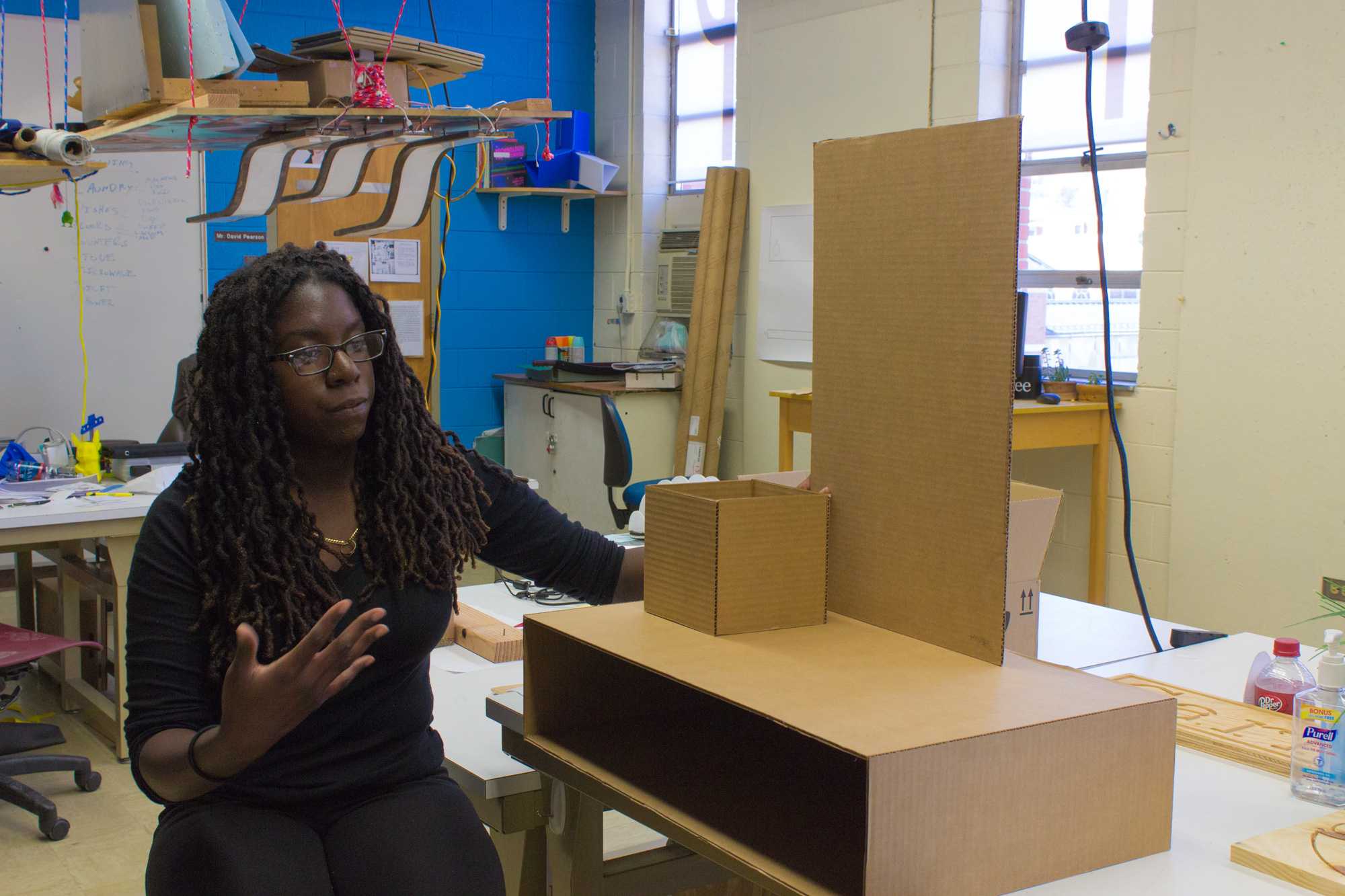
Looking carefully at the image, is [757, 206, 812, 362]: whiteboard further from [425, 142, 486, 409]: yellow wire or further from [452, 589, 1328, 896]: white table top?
[452, 589, 1328, 896]: white table top

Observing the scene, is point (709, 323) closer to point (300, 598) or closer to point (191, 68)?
point (191, 68)

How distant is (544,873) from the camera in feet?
5.47

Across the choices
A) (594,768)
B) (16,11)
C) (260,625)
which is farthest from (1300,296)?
(16,11)

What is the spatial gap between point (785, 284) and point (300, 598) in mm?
3951

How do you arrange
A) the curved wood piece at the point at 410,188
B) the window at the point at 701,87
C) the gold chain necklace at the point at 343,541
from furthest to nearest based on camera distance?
1. the window at the point at 701,87
2. the curved wood piece at the point at 410,188
3. the gold chain necklace at the point at 343,541

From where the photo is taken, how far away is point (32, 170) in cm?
239

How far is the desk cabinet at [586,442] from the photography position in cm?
531

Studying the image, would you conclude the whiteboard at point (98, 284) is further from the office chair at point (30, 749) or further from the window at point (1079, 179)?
the window at point (1079, 179)

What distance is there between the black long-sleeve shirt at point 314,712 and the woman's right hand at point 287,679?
0.14 metres

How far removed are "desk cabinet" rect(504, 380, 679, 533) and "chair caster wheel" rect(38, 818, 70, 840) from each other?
2741mm

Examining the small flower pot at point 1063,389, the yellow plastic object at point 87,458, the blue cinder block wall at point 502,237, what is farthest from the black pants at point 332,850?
the blue cinder block wall at point 502,237

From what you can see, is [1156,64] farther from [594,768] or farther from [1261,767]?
[594,768]

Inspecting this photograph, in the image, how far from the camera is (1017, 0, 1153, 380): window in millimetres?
3896

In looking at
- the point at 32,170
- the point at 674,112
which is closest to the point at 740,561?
the point at 32,170
